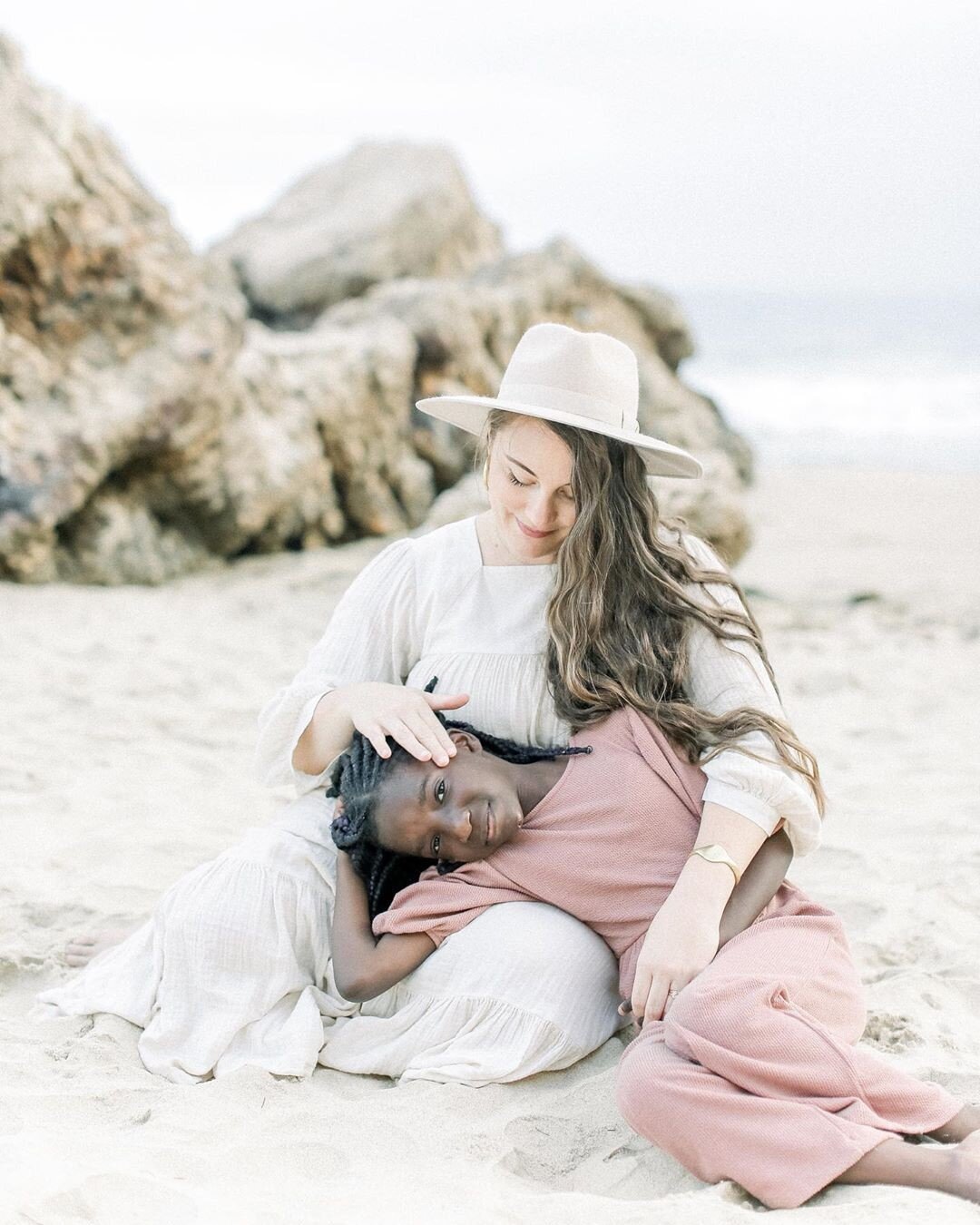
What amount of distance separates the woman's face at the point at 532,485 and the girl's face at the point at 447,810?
61 cm

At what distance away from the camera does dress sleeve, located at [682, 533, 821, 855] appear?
2805mm

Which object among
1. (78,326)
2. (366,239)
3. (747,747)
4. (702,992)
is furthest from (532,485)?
(366,239)

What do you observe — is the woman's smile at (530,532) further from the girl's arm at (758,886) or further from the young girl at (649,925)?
the girl's arm at (758,886)

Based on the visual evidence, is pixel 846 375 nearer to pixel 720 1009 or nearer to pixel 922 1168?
pixel 720 1009

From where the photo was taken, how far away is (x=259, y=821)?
14.7ft

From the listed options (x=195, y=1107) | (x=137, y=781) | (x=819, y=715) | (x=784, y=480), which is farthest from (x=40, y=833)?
(x=784, y=480)

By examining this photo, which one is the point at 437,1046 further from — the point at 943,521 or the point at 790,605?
the point at 943,521

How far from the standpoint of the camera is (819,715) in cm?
586

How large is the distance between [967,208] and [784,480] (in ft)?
127

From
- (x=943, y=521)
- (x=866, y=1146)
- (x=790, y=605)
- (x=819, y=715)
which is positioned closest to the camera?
(x=866, y=1146)

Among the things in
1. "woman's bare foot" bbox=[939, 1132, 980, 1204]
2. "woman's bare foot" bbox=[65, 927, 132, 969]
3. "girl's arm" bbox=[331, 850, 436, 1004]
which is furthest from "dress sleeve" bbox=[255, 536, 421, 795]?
"woman's bare foot" bbox=[939, 1132, 980, 1204]

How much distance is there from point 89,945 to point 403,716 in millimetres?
1183

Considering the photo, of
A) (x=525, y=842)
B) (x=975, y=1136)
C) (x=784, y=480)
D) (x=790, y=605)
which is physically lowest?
(x=784, y=480)

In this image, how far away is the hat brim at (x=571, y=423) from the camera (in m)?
2.94
